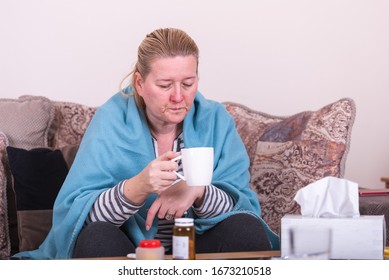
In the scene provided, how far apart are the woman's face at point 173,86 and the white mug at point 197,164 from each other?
1.27 feet

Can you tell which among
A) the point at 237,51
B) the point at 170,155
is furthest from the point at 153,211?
the point at 237,51

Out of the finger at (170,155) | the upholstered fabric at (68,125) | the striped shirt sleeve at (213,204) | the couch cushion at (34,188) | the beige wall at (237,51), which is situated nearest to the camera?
the finger at (170,155)

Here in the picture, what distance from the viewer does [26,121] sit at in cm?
251

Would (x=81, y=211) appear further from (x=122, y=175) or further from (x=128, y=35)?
(x=128, y=35)

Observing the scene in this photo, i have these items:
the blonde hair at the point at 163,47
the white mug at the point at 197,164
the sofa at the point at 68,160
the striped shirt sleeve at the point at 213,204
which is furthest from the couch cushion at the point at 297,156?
the white mug at the point at 197,164

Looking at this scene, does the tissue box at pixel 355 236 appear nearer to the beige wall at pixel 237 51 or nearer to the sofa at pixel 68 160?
Result: the sofa at pixel 68 160

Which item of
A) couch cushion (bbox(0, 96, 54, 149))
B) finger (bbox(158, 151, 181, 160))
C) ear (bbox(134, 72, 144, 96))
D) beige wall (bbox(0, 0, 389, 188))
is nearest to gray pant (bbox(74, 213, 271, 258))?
finger (bbox(158, 151, 181, 160))

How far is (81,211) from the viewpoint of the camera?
6.11ft

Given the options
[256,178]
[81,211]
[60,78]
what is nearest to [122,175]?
[81,211]

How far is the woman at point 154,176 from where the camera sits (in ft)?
5.80

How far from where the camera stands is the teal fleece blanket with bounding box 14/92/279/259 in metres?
1.92

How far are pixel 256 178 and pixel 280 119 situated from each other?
0.28 meters

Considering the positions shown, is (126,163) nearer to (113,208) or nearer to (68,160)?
(113,208)

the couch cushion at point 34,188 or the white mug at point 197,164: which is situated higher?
the white mug at point 197,164
